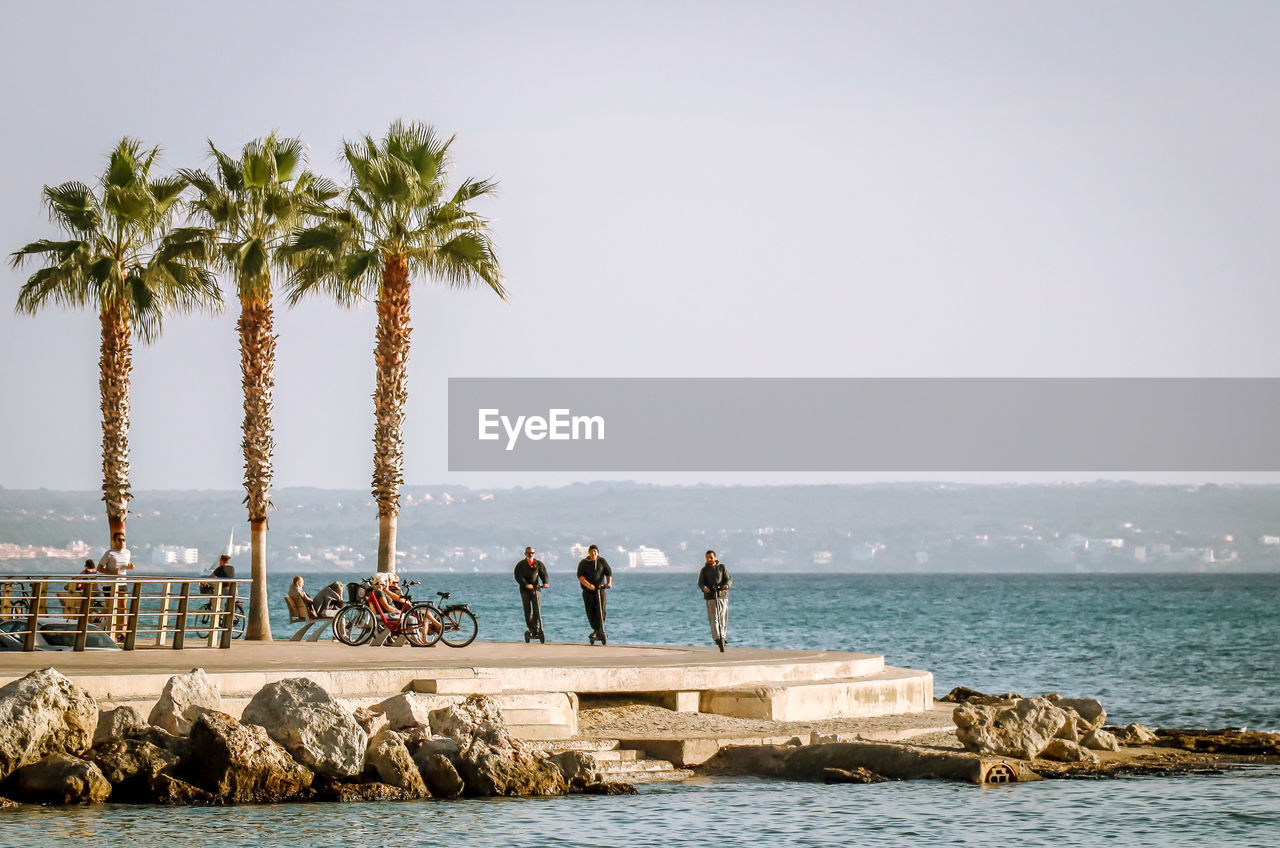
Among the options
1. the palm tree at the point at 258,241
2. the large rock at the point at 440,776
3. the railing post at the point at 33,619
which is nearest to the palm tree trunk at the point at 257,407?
the palm tree at the point at 258,241

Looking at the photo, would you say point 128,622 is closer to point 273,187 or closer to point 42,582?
point 42,582

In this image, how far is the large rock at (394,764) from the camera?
16.7m

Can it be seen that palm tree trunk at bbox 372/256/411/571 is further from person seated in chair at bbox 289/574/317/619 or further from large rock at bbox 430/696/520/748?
large rock at bbox 430/696/520/748

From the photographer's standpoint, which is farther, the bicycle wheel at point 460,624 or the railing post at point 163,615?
the bicycle wheel at point 460,624

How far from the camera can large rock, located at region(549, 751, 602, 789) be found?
56.6ft

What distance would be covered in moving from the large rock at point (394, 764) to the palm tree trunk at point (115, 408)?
49.4 ft

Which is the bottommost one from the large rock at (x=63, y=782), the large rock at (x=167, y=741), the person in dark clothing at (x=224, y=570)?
the large rock at (x=63, y=782)

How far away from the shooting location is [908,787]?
59.3ft

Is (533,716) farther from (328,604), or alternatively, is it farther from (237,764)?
(328,604)

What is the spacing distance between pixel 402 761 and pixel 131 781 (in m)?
2.62

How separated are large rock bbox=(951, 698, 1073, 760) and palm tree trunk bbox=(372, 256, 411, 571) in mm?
11929

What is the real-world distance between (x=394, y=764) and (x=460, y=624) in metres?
8.47

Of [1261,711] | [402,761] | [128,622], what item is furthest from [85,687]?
[1261,711]

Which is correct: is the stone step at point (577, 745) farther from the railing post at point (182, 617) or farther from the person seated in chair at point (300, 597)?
the person seated in chair at point (300, 597)
